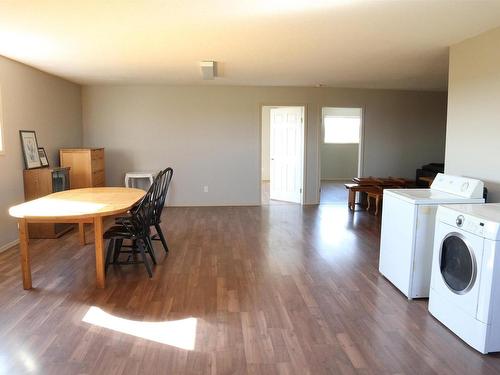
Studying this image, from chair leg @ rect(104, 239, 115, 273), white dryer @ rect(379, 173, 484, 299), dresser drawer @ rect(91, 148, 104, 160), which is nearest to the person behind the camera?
white dryer @ rect(379, 173, 484, 299)

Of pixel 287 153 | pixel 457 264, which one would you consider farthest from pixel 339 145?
pixel 457 264

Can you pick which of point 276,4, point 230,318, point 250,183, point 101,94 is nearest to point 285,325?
point 230,318

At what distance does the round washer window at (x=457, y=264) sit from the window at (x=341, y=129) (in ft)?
27.1

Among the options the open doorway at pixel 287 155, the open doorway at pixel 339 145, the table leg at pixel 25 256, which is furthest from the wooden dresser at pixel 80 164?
the open doorway at pixel 339 145

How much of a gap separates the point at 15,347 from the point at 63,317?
0.39 m

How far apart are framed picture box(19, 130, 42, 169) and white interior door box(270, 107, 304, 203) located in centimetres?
423

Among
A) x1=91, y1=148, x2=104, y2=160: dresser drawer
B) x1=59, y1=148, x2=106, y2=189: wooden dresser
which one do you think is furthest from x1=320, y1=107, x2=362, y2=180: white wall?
x1=59, y1=148, x2=106, y2=189: wooden dresser

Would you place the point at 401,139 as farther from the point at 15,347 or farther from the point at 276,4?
the point at 15,347

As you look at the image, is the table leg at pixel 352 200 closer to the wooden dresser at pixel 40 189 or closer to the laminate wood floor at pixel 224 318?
the laminate wood floor at pixel 224 318

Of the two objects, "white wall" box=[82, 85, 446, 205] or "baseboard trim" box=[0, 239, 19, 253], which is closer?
"baseboard trim" box=[0, 239, 19, 253]

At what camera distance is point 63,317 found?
2.54m

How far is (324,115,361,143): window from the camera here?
10.5 meters

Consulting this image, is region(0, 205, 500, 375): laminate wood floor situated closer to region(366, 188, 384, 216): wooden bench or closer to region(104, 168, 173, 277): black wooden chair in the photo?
region(104, 168, 173, 277): black wooden chair

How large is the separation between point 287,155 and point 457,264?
16.4ft
